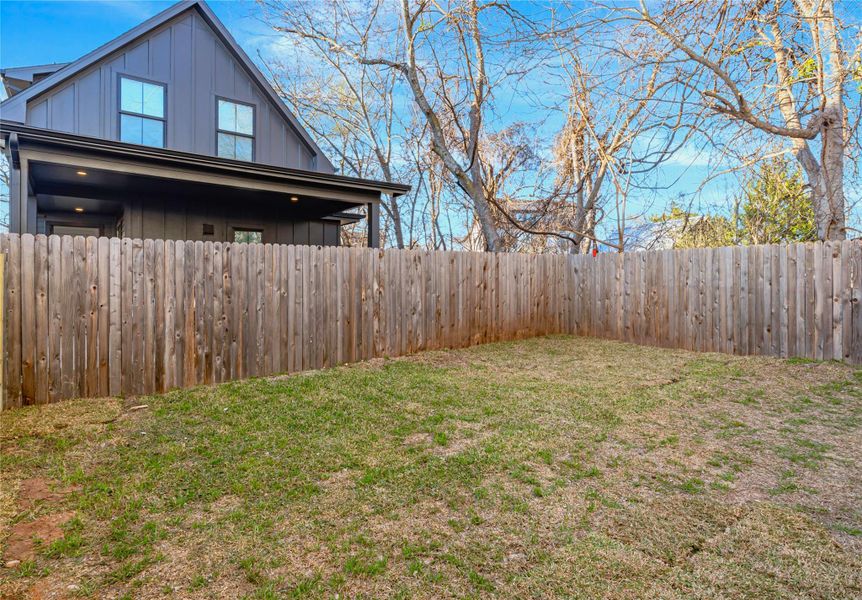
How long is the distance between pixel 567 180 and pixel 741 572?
46.7ft

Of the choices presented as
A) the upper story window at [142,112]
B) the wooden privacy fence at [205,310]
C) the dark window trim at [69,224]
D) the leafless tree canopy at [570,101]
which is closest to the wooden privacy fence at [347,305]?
the wooden privacy fence at [205,310]

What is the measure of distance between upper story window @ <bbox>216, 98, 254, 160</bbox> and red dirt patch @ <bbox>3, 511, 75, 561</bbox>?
8696 millimetres

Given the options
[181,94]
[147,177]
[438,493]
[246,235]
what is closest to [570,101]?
[246,235]

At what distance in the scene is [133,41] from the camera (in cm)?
874

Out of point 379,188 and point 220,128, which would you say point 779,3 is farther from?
point 220,128

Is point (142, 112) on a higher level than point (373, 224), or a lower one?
higher

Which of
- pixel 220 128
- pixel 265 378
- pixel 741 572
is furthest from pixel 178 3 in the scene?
pixel 741 572

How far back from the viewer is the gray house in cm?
722

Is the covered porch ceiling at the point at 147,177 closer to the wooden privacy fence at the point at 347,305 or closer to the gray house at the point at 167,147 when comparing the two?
the gray house at the point at 167,147

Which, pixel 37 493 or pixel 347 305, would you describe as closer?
pixel 37 493

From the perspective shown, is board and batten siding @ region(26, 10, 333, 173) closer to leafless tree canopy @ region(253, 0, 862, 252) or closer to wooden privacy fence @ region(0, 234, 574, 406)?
leafless tree canopy @ region(253, 0, 862, 252)

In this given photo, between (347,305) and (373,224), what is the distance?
11.8 ft

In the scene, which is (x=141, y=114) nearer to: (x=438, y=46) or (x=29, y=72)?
(x=29, y=72)

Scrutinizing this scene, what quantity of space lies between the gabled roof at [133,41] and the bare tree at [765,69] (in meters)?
7.86
